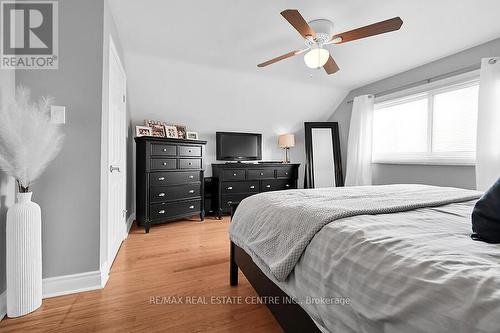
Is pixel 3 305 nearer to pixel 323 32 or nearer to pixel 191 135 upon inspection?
pixel 191 135

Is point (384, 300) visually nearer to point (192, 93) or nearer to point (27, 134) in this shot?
point (27, 134)

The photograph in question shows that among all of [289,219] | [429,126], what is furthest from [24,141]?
[429,126]

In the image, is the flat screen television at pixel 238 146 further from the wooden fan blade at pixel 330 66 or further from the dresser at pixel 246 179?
the wooden fan blade at pixel 330 66

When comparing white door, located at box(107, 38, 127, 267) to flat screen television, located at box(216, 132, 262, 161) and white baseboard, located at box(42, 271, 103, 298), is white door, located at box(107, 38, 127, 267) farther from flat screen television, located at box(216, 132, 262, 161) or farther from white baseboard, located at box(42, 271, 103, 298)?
flat screen television, located at box(216, 132, 262, 161)

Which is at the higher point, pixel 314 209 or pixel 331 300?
pixel 314 209

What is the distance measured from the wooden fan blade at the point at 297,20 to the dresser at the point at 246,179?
97.3 inches

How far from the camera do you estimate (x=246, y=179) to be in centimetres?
426

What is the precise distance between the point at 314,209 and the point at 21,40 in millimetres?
2168

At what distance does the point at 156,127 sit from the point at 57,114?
208 centimetres

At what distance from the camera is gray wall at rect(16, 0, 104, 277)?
1.69 metres

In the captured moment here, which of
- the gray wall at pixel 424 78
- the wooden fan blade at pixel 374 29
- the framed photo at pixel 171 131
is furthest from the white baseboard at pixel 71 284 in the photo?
the gray wall at pixel 424 78

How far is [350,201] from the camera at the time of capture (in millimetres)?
1327

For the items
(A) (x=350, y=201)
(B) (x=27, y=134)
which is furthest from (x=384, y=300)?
(B) (x=27, y=134)

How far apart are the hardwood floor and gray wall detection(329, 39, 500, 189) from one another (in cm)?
293
